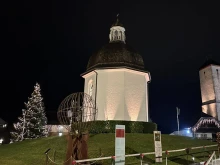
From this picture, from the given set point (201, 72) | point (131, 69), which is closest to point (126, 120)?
point (131, 69)

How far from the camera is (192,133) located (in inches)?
1834

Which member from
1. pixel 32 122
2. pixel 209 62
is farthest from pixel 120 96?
pixel 209 62

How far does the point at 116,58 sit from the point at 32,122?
1778cm

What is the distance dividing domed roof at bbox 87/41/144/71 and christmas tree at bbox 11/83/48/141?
1349 cm

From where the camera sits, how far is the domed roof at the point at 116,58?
2202 centimetres

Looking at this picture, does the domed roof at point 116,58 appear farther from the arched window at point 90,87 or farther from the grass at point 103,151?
the grass at point 103,151

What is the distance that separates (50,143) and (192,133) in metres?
39.1

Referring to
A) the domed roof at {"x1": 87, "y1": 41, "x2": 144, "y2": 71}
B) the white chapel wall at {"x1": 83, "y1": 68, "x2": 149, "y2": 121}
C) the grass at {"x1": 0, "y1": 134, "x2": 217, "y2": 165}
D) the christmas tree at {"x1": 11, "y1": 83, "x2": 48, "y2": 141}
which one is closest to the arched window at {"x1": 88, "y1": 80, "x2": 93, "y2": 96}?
the white chapel wall at {"x1": 83, "y1": 68, "x2": 149, "y2": 121}

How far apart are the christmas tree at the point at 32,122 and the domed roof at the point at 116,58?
44.3ft

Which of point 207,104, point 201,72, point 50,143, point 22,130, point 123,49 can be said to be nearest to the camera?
point 50,143

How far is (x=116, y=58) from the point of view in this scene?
22234 millimetres

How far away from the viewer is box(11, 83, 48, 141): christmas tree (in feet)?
102

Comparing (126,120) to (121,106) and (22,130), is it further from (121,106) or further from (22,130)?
(22,130)

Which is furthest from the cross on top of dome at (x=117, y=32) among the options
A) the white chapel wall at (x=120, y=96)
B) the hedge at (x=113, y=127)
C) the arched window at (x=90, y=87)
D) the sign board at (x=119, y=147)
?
the sign board at (x=119, y=147)
